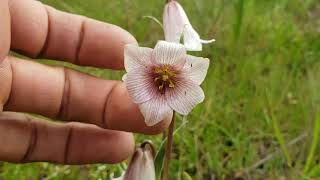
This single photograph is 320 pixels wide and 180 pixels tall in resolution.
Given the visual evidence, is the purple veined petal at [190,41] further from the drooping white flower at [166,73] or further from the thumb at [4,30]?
the thumb at [4,30]

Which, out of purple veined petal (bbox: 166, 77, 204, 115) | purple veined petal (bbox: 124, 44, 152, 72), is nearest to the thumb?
purple veined petal (bbox: 124, 44, 152, 72)

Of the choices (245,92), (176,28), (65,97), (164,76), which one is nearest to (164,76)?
(164,76)

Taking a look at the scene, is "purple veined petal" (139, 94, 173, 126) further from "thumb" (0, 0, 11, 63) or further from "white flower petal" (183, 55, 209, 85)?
"thumb" (0, 0, 11, 63)

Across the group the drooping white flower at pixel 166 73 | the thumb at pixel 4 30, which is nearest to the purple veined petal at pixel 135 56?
the drooping white flower at pixel 166 73

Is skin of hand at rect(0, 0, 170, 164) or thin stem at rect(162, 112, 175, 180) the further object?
skin of hand at rect(0, 0, 170, 164)

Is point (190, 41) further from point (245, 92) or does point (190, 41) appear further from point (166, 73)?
point (245, 92)
